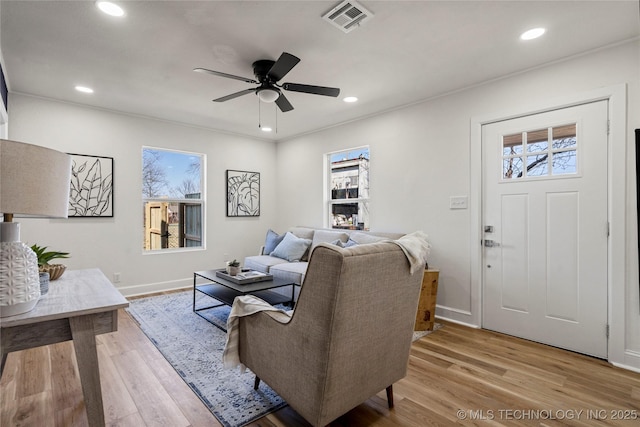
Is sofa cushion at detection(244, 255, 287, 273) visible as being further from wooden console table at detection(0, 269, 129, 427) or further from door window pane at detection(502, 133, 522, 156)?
door window pane at detection(502, 133, 522, 156)

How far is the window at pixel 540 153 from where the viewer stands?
9.02 ft

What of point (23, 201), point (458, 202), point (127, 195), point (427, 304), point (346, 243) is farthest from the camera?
point (127, 195)

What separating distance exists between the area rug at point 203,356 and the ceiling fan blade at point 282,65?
2.31 metres

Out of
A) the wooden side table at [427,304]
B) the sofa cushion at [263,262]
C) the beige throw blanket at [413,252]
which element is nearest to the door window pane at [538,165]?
the wooden side table at [427,304]

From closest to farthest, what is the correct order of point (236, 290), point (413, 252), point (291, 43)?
point (413, 252)
point (291, 43)
point (236, 290)

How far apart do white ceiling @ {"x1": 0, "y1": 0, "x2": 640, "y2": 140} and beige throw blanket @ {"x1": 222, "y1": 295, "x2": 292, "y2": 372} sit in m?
1.92

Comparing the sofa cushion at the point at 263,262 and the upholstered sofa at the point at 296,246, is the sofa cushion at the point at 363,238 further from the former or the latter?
the sofa cushion at the point at 263,262

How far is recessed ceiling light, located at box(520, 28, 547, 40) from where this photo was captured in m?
2.33

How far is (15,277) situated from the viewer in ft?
4.04

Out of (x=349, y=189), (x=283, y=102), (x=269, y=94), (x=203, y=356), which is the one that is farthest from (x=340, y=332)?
(x=349, y=189)

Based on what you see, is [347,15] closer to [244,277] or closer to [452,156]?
[452,156]

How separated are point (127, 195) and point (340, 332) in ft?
13.4

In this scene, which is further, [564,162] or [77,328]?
[564,162]

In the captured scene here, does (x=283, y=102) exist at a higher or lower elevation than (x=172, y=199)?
higher
